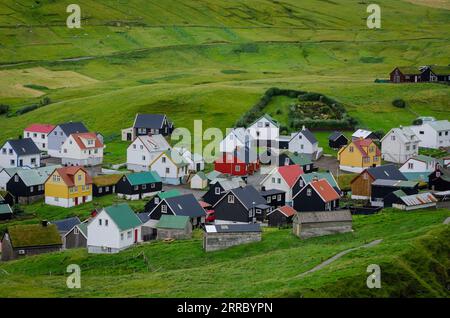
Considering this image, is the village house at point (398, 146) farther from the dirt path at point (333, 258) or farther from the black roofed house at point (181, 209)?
the dirt path at point (333, 258)

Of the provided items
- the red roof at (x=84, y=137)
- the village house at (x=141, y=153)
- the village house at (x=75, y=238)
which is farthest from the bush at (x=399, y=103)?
the village house at (x=75, y=238)

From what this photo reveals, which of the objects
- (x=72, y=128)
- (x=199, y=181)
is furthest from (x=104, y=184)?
(x=72, y=128)

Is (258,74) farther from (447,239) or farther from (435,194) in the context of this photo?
(447,239)

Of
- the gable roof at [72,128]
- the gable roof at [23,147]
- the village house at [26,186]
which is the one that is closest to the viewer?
the village house at [26,186]

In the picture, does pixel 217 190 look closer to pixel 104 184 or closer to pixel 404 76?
pixel 104 184

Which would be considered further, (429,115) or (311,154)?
(429,115)
